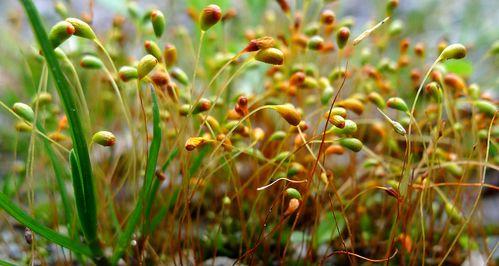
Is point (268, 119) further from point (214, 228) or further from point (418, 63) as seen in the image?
point (418, 63)

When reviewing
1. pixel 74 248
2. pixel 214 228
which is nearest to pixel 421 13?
pixel 214 228

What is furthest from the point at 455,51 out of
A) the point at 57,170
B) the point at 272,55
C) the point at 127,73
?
the point at 57,170

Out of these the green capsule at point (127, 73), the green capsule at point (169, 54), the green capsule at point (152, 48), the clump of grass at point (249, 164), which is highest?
the green capsule at point (152, 48)

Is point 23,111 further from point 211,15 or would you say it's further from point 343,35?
point 343,35

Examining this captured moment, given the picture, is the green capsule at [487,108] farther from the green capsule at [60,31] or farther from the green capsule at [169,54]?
the green capsule at [60,31]

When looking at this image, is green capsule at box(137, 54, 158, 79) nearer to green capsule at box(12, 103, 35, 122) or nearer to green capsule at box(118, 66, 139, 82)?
green capsule at box(118, 66, 139, 82)

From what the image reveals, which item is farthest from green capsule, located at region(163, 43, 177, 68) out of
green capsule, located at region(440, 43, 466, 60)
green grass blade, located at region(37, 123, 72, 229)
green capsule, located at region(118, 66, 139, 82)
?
green capsule, located at region(440, 43, 466, 60)

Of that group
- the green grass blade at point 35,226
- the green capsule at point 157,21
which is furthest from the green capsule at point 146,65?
the green grass blade at point 35,226

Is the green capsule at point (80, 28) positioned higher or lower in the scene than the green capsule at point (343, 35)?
higher
